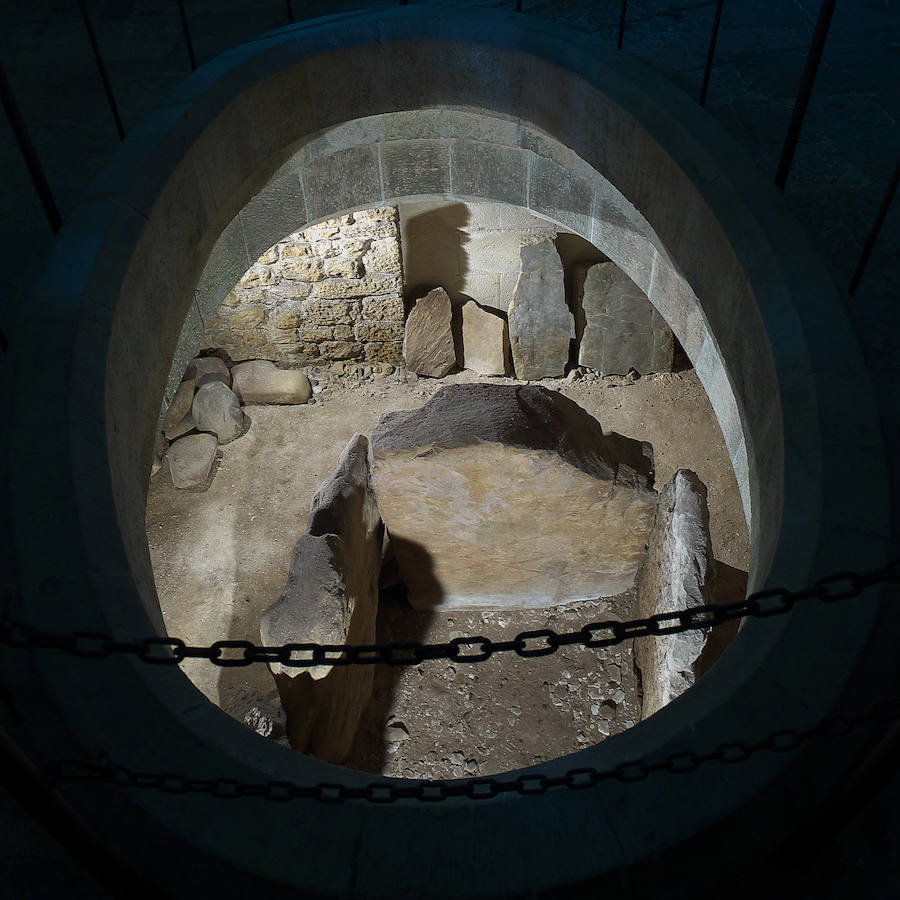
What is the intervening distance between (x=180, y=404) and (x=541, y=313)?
3528mm

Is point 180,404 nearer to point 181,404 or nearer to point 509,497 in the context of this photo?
point 181,404

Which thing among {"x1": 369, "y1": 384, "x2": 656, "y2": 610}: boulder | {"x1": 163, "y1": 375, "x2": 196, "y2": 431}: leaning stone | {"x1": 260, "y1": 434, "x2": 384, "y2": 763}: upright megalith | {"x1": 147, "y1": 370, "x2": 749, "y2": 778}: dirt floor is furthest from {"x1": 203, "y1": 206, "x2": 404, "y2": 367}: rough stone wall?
{"x1": 260, "y1": 434, "x2": 384, "y2": 763}: upright megalith

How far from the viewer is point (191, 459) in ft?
23.2

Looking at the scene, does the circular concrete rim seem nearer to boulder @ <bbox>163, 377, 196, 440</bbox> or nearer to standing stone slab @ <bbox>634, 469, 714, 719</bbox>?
standing stone slab @ <bbox>634, 469, 714, 719</bbox>

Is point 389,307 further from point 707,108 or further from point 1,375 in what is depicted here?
point 1,375

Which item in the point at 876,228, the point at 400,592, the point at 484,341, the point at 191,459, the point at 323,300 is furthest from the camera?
the point at 484,341

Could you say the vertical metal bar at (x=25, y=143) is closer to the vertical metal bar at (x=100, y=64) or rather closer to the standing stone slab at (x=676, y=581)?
the vertical metal bar at (x=100, y=64)

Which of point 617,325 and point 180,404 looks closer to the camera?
point 180,404

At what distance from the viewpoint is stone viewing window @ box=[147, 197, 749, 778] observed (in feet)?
14.6

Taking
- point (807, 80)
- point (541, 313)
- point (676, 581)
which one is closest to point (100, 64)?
point (807, 80)

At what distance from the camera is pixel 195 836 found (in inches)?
70.6

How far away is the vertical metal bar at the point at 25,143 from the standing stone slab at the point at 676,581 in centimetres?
332

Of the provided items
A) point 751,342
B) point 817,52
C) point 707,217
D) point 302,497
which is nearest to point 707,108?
point 707,217

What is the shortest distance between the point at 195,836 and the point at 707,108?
3417 millimetres
